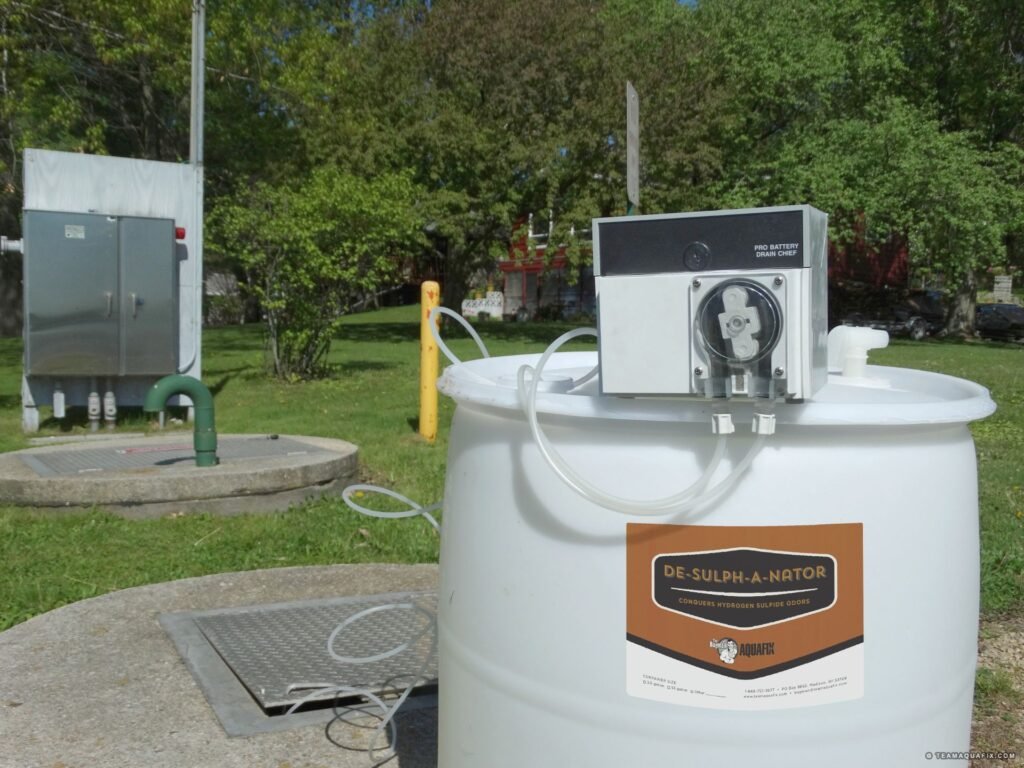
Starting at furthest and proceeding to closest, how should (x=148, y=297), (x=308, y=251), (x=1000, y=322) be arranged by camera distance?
(x=1000, y=322) → (x=308, y=251) → (x=148, y=297)

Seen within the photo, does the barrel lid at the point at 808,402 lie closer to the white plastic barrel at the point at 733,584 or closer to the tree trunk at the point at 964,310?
the white plastic barrel at the point at 733,584

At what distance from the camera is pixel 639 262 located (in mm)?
1668

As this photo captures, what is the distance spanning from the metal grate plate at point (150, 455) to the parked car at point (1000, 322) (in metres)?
29.2

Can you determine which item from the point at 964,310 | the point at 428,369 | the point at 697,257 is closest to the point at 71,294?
the point at 428,369

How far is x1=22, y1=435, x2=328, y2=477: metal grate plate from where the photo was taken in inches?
227

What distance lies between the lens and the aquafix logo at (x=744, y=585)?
164 centimetres

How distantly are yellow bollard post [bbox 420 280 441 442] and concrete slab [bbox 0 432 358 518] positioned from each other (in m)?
1.70

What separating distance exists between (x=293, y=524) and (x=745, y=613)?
3941mm

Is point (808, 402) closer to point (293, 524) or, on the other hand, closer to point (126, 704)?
point (126, 704)

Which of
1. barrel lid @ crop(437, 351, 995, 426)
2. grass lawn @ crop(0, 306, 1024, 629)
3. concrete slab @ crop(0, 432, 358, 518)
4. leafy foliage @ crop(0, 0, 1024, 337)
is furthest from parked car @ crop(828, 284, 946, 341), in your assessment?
barrel lid @ crop(437, 351, 995, 426)

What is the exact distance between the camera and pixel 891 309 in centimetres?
3366

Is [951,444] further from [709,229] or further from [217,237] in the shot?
[217,237]

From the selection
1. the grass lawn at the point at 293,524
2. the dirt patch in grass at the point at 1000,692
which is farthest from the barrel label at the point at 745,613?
the grass lawn at the point at 293,524

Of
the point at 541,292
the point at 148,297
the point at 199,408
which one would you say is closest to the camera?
the point at 199,408
